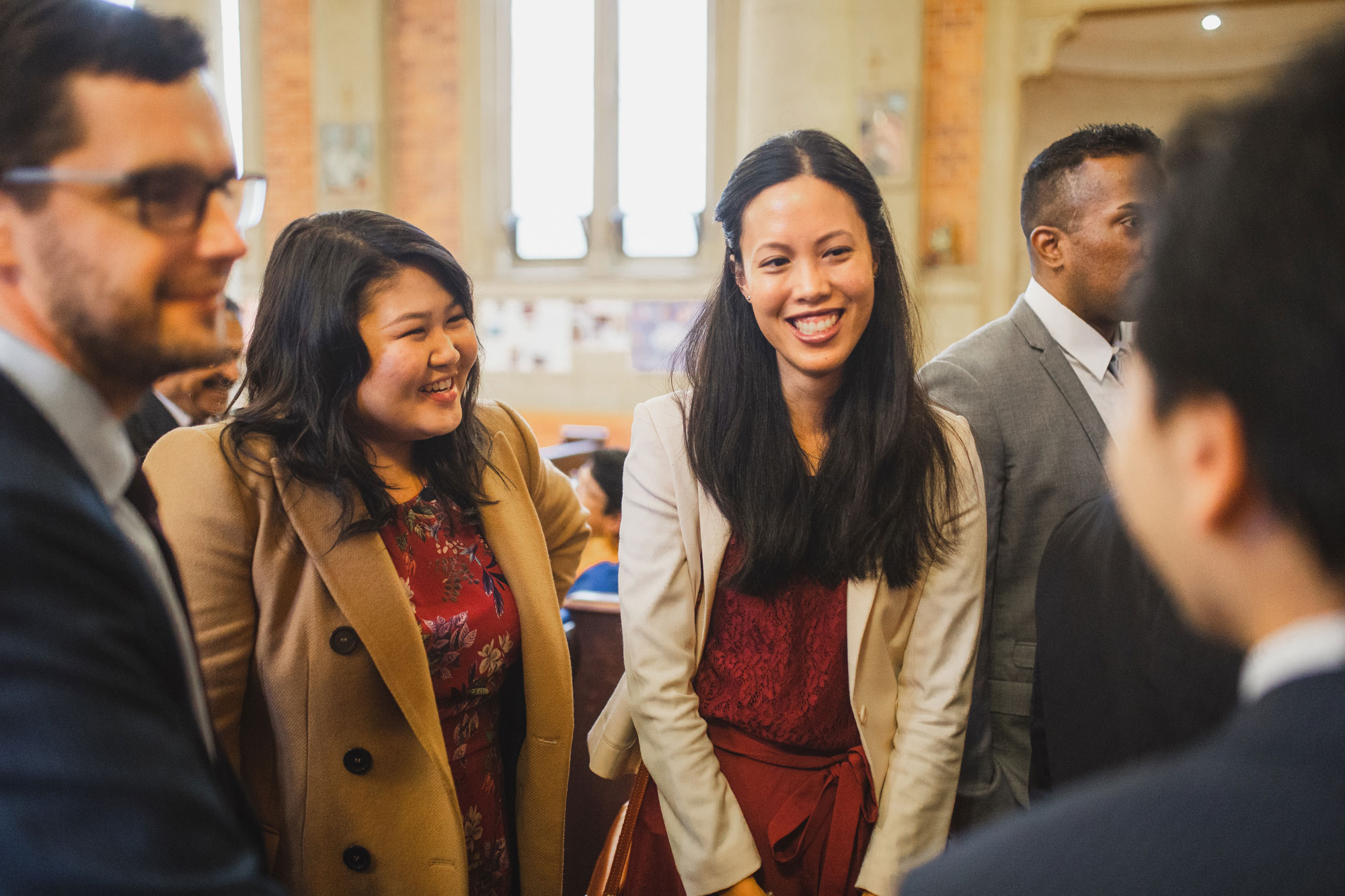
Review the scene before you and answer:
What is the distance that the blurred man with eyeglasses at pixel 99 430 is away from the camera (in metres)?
0.56

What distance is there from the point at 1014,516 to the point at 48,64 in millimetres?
1720

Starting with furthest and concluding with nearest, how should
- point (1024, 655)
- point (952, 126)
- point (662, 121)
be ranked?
point (662, 121), point (952, 126), point (1024, 655)

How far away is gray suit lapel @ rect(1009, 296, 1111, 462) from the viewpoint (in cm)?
190

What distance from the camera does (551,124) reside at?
884cm

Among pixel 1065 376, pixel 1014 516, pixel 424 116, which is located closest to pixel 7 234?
pixel 1014 516

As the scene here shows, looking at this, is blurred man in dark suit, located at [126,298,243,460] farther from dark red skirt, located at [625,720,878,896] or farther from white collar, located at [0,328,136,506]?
white collar, located at [0,328,136,506]

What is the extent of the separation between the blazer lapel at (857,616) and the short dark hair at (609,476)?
2.35m

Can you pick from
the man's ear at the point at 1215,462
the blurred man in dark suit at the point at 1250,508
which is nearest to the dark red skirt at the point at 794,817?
the blurred man in dark suit at the point at 1250,508

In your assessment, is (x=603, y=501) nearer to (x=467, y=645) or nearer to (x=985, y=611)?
(x=985, y=611)

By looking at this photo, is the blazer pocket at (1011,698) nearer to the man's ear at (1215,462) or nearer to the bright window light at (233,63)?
the man's ear at (1215,462)

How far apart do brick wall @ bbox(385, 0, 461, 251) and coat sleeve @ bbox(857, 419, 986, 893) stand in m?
7.91

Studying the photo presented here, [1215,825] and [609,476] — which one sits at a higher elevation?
[1215,825]

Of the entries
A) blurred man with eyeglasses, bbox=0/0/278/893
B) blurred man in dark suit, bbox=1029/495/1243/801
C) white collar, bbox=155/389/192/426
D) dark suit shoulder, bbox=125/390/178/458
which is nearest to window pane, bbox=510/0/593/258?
white collar, bbox=155/389/192/426

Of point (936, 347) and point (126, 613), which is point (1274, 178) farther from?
point (936, 347)
